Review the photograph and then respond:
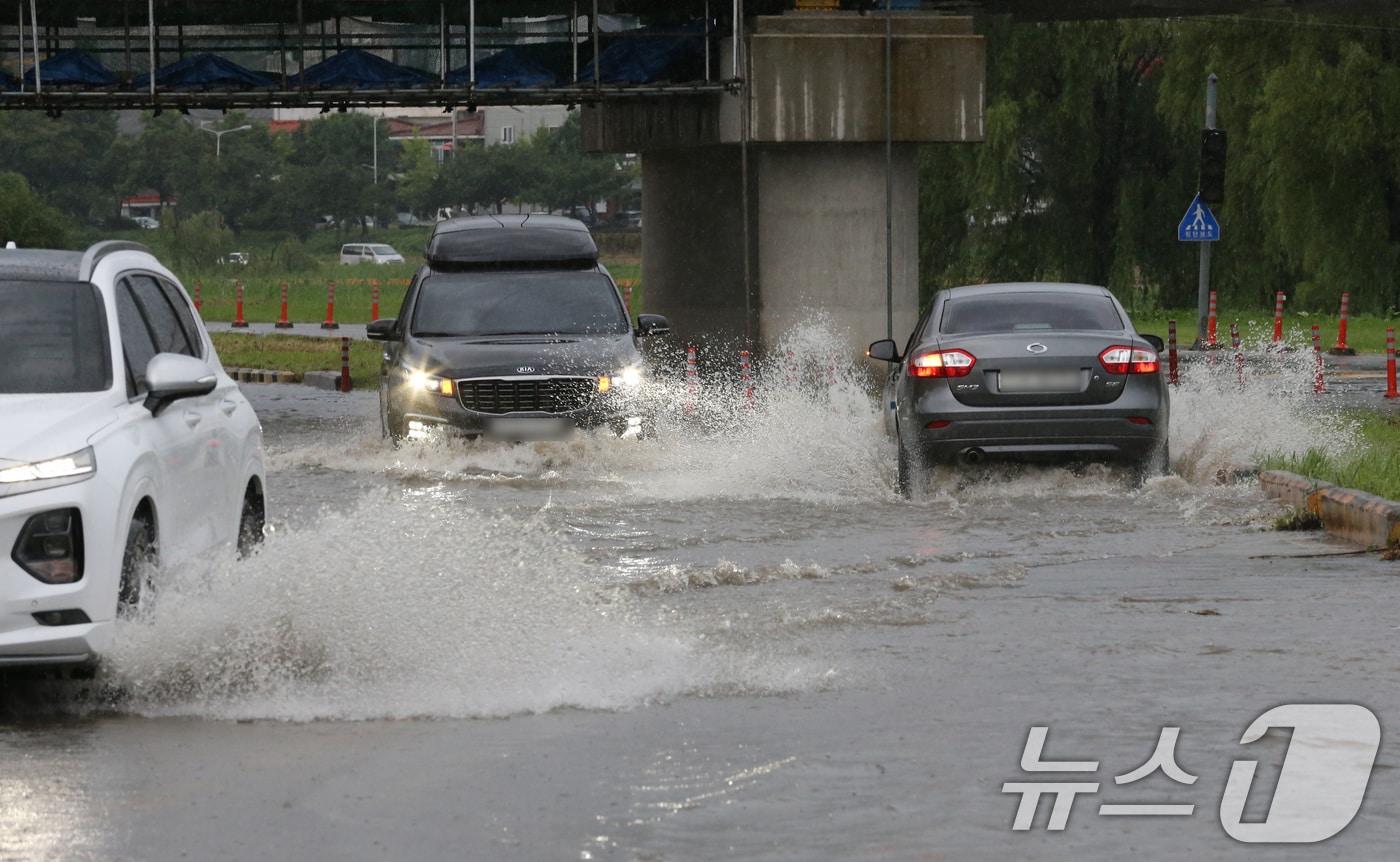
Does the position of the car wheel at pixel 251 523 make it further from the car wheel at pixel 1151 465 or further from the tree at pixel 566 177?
the tree at pixel 566 177

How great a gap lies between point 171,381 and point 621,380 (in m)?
9.12

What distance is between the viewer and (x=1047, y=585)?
1094cm

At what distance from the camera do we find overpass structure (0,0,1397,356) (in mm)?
30109

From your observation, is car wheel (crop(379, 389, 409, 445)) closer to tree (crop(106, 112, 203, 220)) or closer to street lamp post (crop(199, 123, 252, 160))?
tree (crop(106, 112, 203, 220))

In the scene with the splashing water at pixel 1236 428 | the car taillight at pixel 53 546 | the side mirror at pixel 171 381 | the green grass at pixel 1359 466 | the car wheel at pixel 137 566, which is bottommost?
the splashing water at pixel 1236 428

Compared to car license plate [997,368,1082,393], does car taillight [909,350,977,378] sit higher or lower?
higher

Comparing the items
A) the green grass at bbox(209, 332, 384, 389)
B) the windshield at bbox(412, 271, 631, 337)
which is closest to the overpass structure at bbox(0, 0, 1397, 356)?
the green grass at bbox(209, 332, 384, 389)

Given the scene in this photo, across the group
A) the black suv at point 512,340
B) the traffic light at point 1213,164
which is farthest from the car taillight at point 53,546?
the traffic light at point 1213,164

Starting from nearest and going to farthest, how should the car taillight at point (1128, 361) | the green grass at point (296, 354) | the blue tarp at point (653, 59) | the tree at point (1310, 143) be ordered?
1. the car taillight at point (1128, 361)
2. the blue tarp at point (653, 59)
3. the green grass at point (296, 354)
4. the tree at point (1310, 143)

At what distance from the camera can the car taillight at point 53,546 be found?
7.30 meters

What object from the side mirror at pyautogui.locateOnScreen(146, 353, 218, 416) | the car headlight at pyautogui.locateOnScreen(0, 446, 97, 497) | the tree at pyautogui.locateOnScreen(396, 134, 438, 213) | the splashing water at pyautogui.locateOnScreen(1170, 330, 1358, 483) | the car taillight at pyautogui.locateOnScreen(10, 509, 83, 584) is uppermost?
the side mirror at pyautogui.locateOnScreen(146, 353, 218, 416)

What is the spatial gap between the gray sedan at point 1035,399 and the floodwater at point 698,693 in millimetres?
1213

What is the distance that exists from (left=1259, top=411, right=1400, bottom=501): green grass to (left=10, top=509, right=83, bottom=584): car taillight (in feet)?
26.7

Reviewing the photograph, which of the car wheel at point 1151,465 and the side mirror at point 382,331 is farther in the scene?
the side mirror at point 382,331
